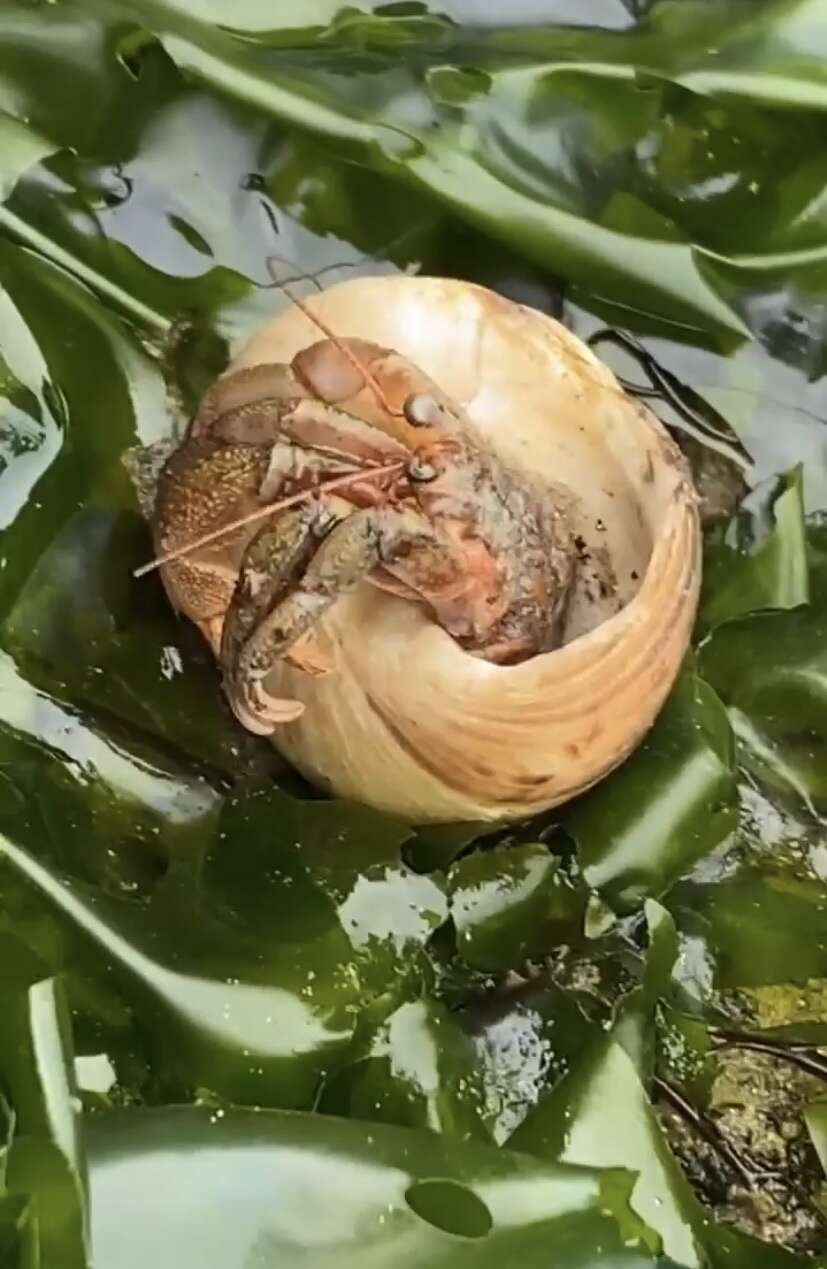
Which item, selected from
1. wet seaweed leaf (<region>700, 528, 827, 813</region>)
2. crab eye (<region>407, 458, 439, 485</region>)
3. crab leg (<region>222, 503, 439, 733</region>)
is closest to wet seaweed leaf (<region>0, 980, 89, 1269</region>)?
crab leg (<region>222, 503, 439, 733</region>)

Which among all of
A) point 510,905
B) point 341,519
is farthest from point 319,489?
point 510,905

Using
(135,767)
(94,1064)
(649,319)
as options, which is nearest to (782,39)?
(649,319)

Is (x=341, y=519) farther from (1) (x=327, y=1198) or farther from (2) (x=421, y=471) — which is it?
(1) (x=327, y=1198)

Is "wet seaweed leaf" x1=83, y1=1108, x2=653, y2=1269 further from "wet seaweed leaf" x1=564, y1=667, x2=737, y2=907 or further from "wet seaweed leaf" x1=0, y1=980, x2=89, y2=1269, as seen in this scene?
"wet seaweed leaf" x1=564, y1=667, x2=737, y2=907

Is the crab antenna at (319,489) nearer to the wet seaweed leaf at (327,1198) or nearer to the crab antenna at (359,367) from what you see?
the crab antenna at (359,367)

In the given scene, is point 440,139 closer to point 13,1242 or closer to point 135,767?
point 135,767
